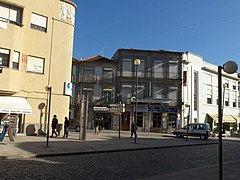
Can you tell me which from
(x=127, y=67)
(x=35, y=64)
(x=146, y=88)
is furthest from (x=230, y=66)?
(x=127, y=67)

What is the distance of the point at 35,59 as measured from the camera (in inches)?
838

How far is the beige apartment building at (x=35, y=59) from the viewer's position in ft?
62.1

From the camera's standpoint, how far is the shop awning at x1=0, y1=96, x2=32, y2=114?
1762 centimetres

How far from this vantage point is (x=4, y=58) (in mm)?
19000

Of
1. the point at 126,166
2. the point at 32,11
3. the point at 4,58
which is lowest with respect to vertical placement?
the point at 126,166

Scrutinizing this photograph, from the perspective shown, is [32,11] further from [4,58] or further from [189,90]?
[189,90]

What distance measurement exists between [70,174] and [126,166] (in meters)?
2.52

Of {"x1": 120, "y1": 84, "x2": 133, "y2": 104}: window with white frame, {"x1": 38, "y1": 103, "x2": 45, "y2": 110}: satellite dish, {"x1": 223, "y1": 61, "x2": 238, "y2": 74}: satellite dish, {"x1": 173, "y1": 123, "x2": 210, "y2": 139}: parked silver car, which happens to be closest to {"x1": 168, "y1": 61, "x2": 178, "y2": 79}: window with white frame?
{"x1": 120, "y1": 84, "x2": 133, "y2": 104}: window with white frame

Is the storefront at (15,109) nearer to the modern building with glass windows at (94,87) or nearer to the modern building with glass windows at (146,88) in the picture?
the modern building with glass windows at (146,88)

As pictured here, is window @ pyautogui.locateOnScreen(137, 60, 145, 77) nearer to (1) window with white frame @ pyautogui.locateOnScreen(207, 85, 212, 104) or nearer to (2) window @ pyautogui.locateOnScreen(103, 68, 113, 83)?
(2) window @ pyautogui.locateOnScreen(103, 68, 113, 83)

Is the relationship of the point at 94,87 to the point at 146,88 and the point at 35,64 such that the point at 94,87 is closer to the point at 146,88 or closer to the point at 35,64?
the point at 146,88

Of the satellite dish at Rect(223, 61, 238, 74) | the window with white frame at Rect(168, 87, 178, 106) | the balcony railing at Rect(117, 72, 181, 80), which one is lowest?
the satellite dish at Rect(223, 61, 238, 74)

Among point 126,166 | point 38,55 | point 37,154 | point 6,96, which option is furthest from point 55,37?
point 126,166

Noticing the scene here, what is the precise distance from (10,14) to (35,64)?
4.15m
